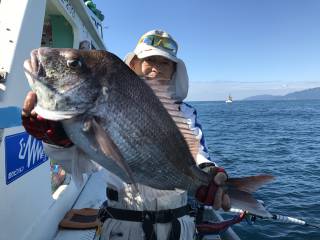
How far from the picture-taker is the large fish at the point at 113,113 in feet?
6.68

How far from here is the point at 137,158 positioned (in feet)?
7.30

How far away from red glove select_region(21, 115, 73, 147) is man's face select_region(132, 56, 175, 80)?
1.23 m

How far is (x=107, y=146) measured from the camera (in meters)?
1.99

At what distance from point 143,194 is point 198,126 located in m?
0.88

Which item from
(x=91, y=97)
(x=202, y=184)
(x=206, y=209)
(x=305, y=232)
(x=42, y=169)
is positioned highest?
(x=91, y=97)

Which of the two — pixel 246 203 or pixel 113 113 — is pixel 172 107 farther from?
pixel 246 203

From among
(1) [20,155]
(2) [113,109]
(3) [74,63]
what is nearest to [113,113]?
(2) [113,109]

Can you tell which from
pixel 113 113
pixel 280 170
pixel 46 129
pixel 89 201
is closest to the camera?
pixel 113 113

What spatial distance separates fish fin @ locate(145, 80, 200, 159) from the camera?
8.11ft

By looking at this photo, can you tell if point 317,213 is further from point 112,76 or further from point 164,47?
point 112,76

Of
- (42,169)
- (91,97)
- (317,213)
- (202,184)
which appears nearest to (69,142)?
(91,97)

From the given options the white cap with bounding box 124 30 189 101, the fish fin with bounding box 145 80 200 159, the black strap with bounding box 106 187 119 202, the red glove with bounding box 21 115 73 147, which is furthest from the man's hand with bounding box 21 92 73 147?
the white cap with bounding box 124 30 189 101

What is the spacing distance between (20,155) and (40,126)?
5.05 ft

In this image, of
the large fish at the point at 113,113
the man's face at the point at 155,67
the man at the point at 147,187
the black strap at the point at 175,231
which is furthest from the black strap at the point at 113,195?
the man's face at the point at 155,67
